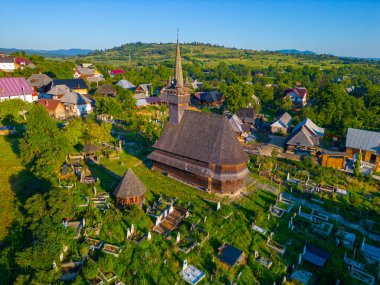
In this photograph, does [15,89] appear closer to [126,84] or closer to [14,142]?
[14,142]

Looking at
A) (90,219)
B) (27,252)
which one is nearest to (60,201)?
(90,219)

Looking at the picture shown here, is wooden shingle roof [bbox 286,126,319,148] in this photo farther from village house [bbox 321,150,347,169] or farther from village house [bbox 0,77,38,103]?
village house [bbox 0,77,38,103]

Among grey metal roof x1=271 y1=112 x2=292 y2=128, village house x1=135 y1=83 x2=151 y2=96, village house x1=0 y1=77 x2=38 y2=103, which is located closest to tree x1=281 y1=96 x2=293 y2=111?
grey metal roof x1=271 y1=112 x2=292 y2=128

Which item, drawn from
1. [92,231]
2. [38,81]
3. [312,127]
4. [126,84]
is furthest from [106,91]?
[92,231]

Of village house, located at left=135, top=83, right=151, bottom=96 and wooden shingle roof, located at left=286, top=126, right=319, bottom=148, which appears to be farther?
village house, located at left=135, top=83, right=151, bottom=96

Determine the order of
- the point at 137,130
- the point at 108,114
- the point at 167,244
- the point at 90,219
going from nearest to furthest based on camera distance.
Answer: the point at 167,244 < the point at 90,219 < the point at 137,130 < the point at 108,114

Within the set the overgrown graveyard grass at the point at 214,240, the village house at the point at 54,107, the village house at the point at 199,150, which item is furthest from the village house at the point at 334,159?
the village house at the point at 54,107

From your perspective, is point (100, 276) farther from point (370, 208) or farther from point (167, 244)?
point (370, 208)
